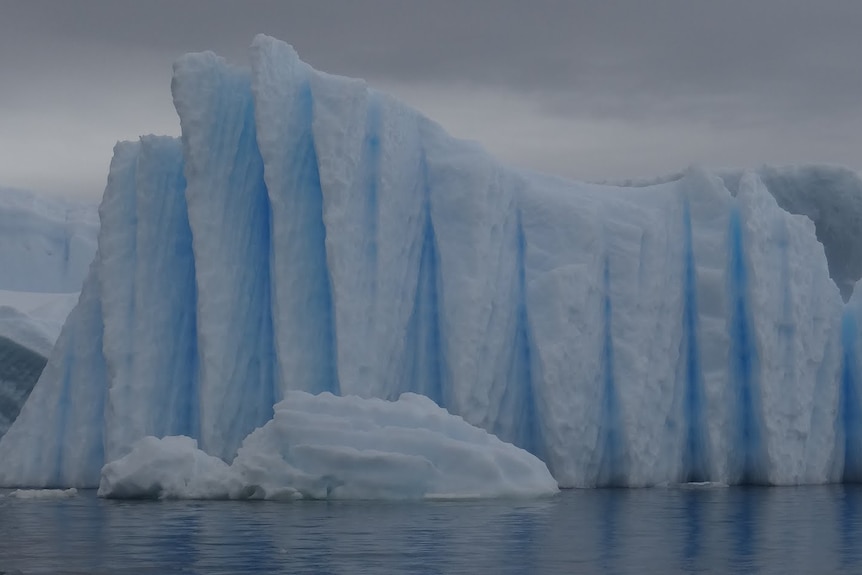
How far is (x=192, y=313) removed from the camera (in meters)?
23.5

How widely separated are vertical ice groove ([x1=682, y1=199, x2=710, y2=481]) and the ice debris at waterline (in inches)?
2.1

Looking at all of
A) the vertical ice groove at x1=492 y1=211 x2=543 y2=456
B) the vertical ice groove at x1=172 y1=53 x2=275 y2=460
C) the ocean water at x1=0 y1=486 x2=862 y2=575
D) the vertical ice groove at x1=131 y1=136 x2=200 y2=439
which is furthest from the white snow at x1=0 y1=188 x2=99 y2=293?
the ocean water at x1=0 y1=486 x2=862 y2=575

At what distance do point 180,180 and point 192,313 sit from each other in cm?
222

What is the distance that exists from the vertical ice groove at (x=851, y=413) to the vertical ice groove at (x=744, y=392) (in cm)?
232

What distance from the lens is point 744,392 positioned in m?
23.7

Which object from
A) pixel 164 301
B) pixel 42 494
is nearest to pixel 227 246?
pixel 164 301

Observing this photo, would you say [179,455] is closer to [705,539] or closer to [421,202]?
[421,202]

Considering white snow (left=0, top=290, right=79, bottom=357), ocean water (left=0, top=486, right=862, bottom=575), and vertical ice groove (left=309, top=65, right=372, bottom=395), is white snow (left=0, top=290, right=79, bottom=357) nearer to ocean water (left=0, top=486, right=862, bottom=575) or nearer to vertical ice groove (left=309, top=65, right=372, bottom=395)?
vertical ice groove (left=309, top=65, right=372, bottom=395)

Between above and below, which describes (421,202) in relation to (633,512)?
above

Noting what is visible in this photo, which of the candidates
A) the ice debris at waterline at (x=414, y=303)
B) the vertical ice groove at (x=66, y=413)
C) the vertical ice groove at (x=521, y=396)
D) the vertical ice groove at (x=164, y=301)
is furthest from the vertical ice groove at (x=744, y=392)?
the vertical ice groove at (x=66, y=413)

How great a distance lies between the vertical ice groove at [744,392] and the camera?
23.4m

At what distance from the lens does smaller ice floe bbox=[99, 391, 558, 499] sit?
17.7 metres

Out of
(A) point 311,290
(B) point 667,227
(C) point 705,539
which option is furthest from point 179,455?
(B) point 667,227

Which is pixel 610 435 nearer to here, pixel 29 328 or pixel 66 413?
pixel 66 413
